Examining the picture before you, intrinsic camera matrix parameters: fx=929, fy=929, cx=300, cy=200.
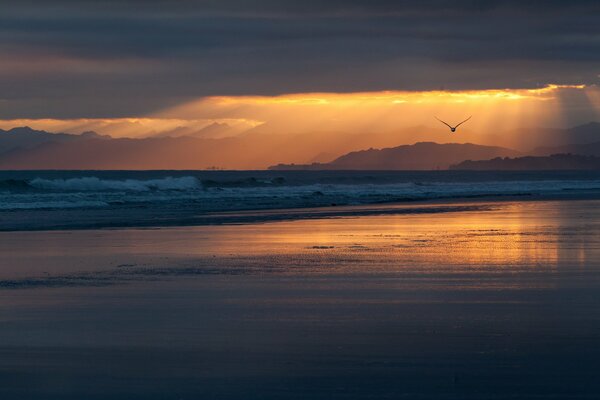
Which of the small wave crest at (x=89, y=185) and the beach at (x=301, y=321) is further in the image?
the small wave crest at (x=89, y=185)

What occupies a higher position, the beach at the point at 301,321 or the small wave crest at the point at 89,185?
the small wave crest at the point at 89,185

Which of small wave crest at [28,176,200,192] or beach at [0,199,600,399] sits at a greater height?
small wave crest at [28,176,200,192]

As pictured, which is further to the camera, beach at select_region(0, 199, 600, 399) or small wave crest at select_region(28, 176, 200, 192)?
small wave crest at select_region(28, 176, 200, 192)

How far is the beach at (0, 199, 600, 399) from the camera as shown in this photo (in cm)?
697

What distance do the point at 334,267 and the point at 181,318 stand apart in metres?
4.72

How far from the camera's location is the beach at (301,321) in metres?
6.97

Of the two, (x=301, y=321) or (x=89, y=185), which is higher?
(x=89, y=185)

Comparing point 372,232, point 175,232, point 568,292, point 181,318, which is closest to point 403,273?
point 568,292

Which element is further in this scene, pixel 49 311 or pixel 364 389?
pixel 49 311

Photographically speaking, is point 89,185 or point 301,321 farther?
point 89,185

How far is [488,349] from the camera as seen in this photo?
26.0 feet

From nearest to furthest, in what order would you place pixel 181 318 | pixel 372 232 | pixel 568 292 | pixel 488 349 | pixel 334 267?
pixel 488 349 < pixel 181 318 < pixel 568 292 < pixel 334 267 < pixel 372 232

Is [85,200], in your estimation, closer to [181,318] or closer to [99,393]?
[181,318]

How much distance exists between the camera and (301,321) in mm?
9344
